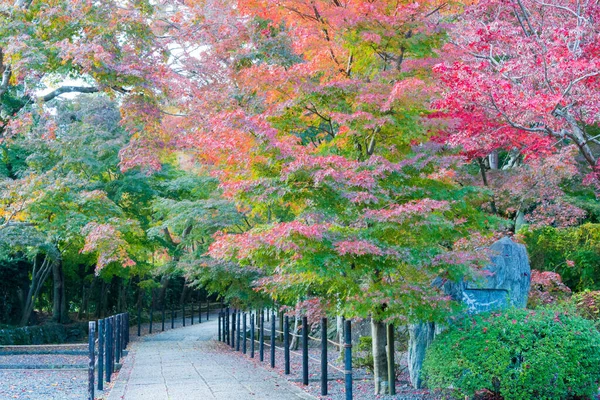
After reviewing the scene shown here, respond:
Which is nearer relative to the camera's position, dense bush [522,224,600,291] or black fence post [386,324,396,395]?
black fence post [386,324,396,395]

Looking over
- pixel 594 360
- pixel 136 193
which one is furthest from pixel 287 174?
pixel 136 193

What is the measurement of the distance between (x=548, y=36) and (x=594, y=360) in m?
5.98

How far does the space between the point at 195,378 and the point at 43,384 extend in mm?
2891

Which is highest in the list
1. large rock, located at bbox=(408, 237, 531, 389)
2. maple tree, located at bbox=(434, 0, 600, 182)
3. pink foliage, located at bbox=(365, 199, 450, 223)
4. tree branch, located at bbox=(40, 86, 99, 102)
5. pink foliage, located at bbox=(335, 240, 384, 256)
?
tree branch, located at bbox=(40, 86, 99, 102)

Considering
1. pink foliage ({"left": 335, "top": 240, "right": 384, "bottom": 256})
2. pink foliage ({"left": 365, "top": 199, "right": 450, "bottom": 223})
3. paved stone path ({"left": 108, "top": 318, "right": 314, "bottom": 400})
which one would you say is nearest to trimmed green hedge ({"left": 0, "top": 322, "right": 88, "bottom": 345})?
paved stone path ({"left": 108, "top": 318, "right": 314, "bottom": 400})

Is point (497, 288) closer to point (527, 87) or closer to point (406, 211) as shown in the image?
point (406, 211)

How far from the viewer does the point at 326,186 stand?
24.8 ft

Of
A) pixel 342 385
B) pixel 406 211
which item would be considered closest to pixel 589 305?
pixel 342 385

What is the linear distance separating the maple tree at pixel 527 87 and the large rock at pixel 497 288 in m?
1.77

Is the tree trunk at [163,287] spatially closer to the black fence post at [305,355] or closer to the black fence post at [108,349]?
the black fence post at [108,349]

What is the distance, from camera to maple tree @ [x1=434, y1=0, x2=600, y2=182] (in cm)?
850

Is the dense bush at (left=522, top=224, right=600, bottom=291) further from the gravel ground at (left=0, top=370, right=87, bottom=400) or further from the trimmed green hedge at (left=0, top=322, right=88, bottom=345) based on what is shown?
the trimmed green hedge at (left=0, top=322, right=88, bottom=345)

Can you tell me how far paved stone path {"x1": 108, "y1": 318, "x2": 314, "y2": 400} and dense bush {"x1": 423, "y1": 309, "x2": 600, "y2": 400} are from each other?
7.10ft

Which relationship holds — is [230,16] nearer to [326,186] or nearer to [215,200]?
[215,200]
